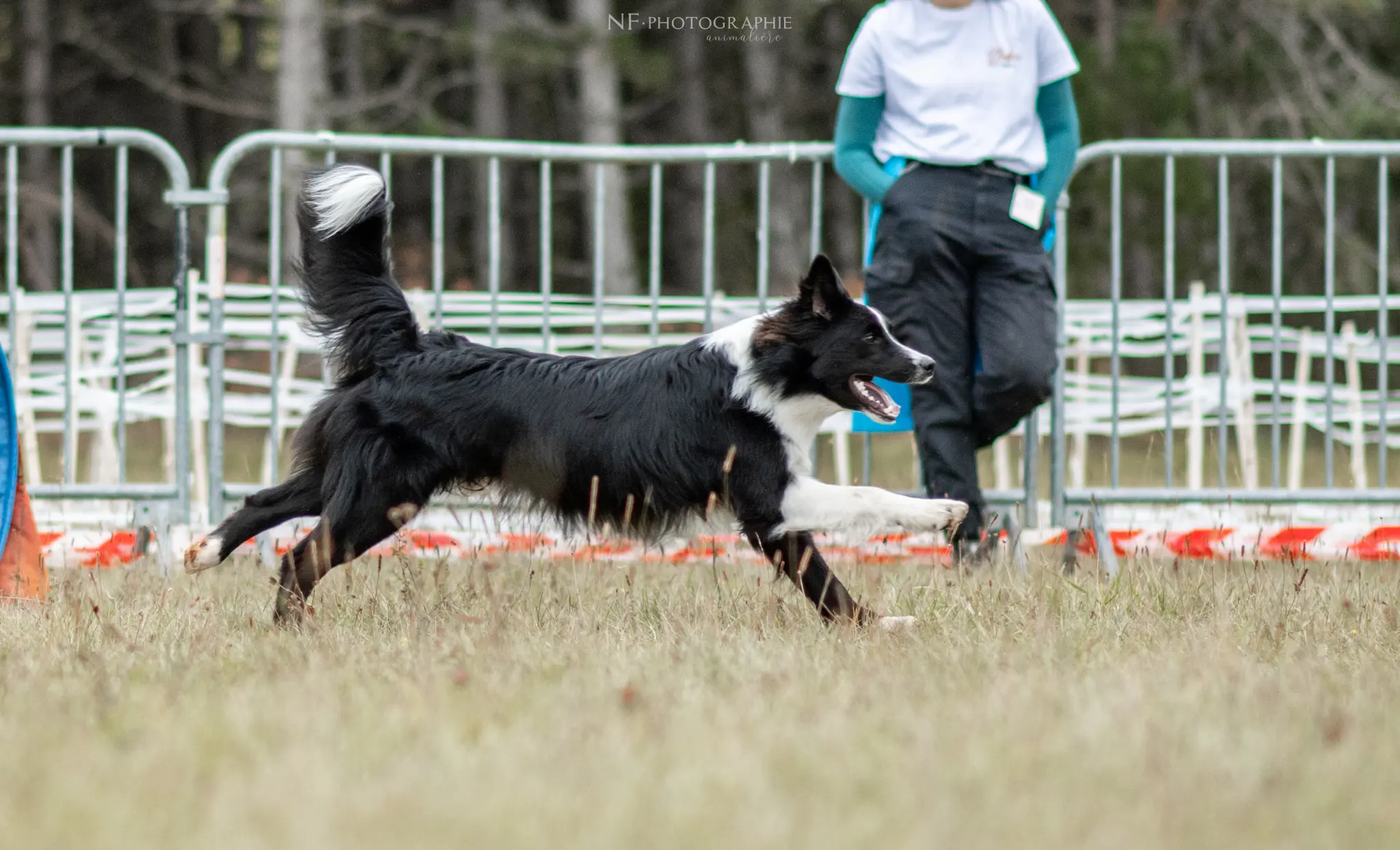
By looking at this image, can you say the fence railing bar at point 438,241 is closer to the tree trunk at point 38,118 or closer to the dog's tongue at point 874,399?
the dog's tongue at point 874,399

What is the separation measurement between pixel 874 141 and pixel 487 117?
46.8 feet

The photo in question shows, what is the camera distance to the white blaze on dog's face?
4.40 m

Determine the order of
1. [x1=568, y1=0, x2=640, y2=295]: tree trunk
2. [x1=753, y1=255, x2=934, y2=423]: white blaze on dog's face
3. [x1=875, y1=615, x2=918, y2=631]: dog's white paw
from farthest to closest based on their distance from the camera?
[x1=568, y1=0, x2=640, y2=295]: tree trunk, [x1=753, y1=255, x2=934, y2=423]: white blaze on dog's face, [x1=875, y1=615, x2=918, y2=631]: dog's white paw

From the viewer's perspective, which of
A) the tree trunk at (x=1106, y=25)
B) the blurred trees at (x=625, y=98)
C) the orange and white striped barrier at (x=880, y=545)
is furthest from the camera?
the tree trunk at (x=1106, y=25)

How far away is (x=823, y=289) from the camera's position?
443cm

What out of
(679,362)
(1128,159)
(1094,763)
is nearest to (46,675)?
(679,362)

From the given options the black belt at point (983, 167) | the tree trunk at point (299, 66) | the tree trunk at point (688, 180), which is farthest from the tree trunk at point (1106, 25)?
the black belt at point (983, 167)

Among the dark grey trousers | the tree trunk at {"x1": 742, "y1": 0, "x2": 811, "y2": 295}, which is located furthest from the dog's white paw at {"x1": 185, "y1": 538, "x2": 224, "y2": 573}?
the tree trunk at {"x1": 742, "y1": 0, "x2": 811, "y2": 295}

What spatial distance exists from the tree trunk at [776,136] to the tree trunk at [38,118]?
861cm

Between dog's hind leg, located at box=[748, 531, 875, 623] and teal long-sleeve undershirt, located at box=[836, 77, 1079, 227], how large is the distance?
→ 1458 millimetres

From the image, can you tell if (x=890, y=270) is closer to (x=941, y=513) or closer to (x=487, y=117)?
(x=941, y=513)

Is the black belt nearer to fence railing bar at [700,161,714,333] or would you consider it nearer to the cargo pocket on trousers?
the cargo pocket on trousers

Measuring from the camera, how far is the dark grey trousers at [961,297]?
17.1 ft

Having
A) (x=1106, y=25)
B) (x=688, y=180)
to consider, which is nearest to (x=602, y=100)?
(x=688, y=180)
